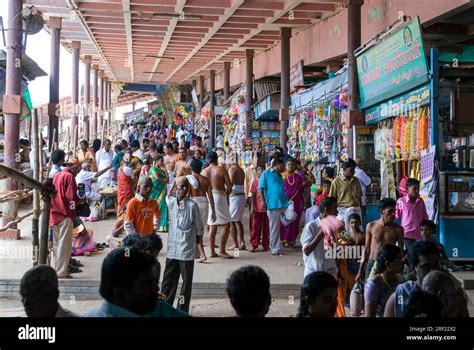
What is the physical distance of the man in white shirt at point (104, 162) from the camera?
12.4m

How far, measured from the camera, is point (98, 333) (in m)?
2.50

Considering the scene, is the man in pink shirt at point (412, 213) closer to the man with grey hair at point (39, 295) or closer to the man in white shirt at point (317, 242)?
the man in white shirt at point (317, 242)

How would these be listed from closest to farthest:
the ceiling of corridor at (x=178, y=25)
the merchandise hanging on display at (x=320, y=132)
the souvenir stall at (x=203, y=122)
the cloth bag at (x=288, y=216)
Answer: the cloth bag at (x=288, y=216) < the merchandise hanging on display at (x=320, y=132) < the ceiling of corridor at (x=178, y=25) < the souvenir stall at (x=203, y=122)

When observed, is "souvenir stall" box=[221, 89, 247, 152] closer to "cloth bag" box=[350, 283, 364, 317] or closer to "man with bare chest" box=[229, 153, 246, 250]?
"man with bare chest" box=[229, 153, 246, 250]

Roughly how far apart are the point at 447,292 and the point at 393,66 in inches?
231

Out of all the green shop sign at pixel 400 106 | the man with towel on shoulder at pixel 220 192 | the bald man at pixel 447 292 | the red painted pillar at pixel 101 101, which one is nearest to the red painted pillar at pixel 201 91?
the red painted pillar at pixel 101 101

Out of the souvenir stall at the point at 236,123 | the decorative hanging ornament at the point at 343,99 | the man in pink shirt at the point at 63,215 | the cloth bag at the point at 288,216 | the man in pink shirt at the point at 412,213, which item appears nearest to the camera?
the man in pink shirt at the point at 63,215

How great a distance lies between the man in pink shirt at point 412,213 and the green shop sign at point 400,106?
137cm

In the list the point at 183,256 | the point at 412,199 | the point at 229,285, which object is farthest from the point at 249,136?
the point at 229,285

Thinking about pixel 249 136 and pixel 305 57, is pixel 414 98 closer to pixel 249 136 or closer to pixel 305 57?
pixel 305 57

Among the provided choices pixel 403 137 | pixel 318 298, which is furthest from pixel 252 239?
pixel 318 298

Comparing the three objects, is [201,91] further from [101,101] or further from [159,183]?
[159,183]

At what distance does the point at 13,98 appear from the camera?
30.1 feet

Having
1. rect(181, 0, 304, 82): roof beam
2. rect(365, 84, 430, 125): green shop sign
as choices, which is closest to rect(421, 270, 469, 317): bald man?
rect(365, 84, 430, 125): green shop sign
